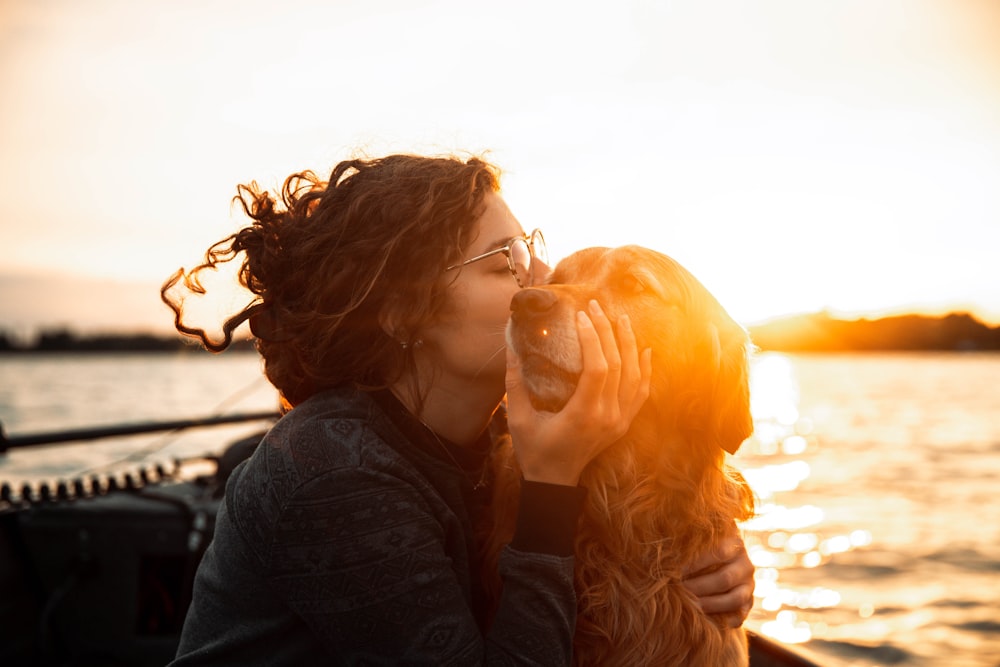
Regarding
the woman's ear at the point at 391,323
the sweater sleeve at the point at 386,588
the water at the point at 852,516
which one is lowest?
the water at the point at 852,516

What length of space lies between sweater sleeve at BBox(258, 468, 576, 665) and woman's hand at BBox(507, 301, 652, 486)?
0.23m

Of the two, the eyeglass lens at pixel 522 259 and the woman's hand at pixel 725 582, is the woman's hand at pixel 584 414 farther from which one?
the woman's hand at pixel 725 582

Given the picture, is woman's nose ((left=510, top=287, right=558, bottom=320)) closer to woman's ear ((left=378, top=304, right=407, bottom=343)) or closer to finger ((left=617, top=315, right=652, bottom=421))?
finger ((left=617, top=315, right=652, bottom=421))

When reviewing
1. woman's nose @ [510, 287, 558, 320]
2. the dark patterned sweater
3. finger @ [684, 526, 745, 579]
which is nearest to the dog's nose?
woman's nose @ [510, 287, 558, 320]

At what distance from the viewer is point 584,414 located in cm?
205

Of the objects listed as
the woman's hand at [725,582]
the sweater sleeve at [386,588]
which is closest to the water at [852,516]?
the woman's hand at [725,582]

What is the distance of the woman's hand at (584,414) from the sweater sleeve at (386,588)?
23cm

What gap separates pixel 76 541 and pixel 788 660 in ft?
11.4

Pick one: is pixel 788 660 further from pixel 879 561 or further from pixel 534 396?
pixel 879 561

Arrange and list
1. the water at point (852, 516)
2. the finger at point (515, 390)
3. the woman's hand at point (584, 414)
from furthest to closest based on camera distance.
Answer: the water at point (852, 516) → the finger at point (515, 390) → the woman's hand at point (584, 414)

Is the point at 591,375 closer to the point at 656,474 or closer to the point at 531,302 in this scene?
the point at 531,302

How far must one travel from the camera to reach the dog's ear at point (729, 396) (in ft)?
8.56

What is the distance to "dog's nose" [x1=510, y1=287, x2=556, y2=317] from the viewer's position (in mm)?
2264

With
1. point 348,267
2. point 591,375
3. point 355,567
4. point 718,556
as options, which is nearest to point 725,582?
point 718,556
